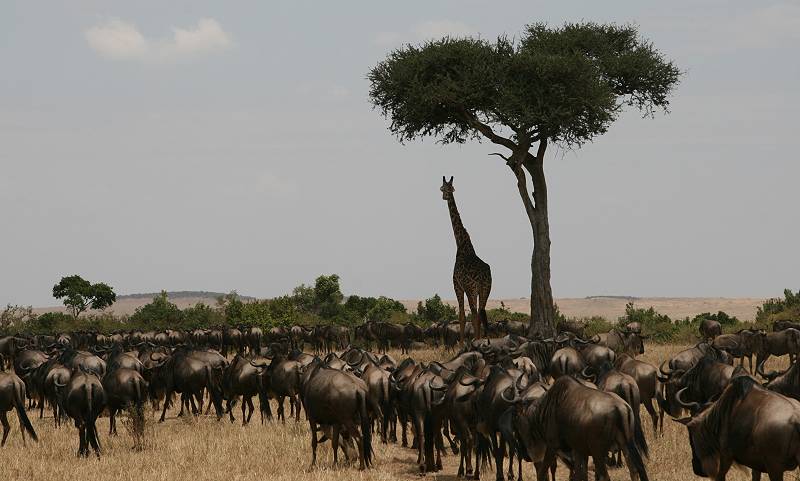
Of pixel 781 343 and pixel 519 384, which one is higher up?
pixel 781 343

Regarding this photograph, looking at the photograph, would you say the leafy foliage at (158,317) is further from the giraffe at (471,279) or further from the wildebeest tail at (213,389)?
the wildebeest tail at (213,389)

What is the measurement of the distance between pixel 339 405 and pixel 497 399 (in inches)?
96.2

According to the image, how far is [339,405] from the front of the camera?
14.0 m

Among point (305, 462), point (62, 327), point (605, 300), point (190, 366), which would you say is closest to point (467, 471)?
point (305, 462)

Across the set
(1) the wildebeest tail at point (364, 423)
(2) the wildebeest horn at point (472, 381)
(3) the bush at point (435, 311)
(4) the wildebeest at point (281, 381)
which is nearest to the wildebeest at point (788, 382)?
(2) the wildebeest horn at point (472, 381)

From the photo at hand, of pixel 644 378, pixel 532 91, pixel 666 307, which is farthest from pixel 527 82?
pixel 666 307

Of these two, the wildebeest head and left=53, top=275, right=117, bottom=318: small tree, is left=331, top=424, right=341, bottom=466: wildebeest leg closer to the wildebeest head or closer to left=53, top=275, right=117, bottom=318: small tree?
the wildebeest head

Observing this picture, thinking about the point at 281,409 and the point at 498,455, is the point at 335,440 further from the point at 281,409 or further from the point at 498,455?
the point at 281,409

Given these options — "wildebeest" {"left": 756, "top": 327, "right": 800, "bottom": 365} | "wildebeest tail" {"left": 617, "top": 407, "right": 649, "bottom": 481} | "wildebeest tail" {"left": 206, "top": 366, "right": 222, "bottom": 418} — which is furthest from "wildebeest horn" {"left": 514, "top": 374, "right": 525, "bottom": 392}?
"wildebeest" {"left": 756, "top": 327, "right": 800, "bottom": 365}

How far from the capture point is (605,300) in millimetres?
154125

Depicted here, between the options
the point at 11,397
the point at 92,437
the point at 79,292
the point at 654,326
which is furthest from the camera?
the point at 79,292

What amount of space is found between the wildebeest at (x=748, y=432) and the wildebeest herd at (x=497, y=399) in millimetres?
13

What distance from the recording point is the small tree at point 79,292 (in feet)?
276

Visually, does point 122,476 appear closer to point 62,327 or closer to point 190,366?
point 190,366
